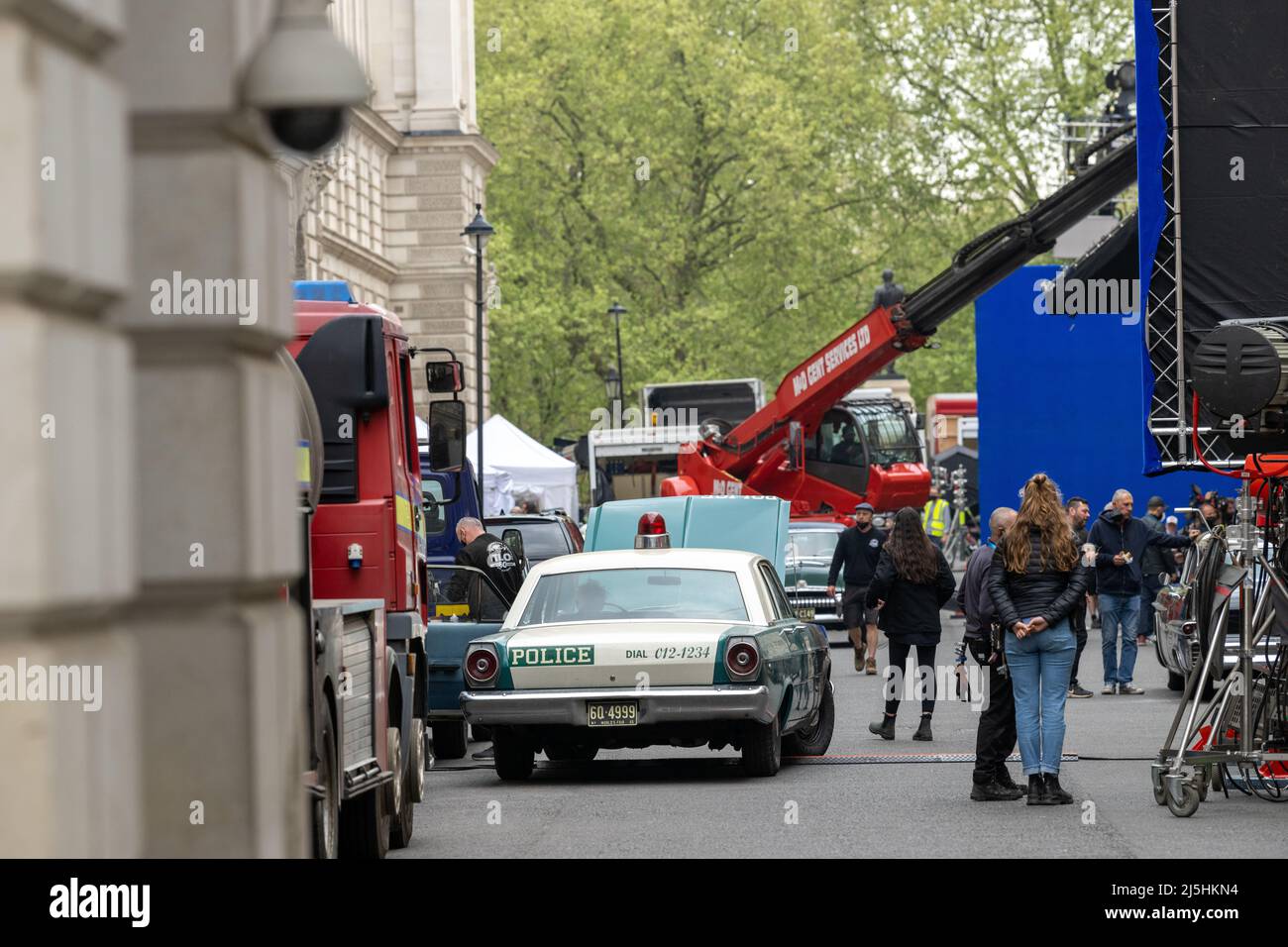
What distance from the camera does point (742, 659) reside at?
47.2 feet

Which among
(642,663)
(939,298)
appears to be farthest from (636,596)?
(939,298)

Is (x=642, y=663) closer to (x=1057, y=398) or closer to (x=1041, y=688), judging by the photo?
(x=1041, y=688)

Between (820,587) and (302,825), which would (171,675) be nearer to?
(302,825)

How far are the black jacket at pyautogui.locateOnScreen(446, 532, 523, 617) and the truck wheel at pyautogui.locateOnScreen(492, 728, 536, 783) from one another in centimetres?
316

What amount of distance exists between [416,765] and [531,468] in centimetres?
2907

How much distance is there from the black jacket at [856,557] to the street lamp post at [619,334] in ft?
98.0

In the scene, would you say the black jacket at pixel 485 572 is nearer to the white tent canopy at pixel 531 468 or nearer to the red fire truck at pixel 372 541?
the red fire truck at pixel 372 541

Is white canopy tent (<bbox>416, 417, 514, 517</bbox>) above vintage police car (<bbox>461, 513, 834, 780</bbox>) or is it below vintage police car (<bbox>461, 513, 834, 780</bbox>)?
above

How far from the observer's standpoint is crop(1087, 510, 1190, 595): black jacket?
23.5m

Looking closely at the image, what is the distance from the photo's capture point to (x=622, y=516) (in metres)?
24.5

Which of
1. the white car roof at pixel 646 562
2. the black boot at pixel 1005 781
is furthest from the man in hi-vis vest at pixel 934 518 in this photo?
the black boot at pixel 1005 781

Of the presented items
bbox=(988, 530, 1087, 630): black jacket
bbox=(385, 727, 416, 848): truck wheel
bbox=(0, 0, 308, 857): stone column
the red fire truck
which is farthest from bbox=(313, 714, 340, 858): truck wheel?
bbox=(988, 530, 1087, 630): black jacket

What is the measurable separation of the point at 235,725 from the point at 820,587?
2635cm

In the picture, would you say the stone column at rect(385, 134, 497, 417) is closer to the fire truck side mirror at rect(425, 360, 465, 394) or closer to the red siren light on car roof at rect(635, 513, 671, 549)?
the red siren light on car roof at rect(635, 513, 671, 549)
